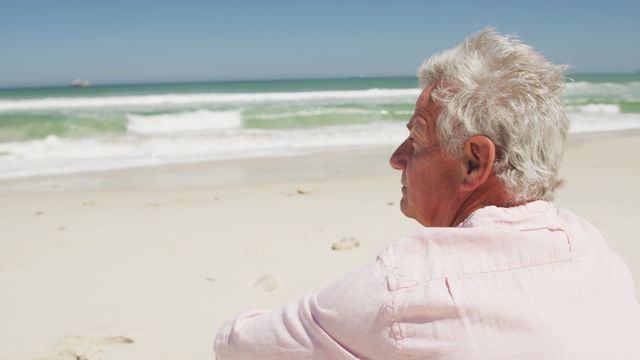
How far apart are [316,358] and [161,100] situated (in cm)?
2655

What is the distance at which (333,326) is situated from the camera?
1.10 metres

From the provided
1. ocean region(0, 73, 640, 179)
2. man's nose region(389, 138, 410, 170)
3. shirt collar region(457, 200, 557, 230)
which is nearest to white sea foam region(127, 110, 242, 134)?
ocean region(0, 73, 640, 179)

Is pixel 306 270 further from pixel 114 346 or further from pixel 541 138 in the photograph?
pixel 541 138

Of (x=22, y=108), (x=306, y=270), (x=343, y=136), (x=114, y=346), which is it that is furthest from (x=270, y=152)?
(x=22, y=108)

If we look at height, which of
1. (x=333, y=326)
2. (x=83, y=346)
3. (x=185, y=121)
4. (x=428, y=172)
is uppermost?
(x=428, y=172)

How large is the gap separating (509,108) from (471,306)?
40 cm

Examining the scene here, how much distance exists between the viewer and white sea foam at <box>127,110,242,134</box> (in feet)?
59.6

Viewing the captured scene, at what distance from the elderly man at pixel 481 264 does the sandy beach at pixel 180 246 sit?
2.05m

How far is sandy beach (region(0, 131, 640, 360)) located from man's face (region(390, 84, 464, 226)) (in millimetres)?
1931

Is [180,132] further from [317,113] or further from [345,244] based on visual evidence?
[345,244]

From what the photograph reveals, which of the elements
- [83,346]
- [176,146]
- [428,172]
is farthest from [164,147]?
[428,172]

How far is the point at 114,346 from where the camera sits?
3098mm

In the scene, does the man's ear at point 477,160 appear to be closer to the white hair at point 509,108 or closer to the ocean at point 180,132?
the white hair at point 509,108

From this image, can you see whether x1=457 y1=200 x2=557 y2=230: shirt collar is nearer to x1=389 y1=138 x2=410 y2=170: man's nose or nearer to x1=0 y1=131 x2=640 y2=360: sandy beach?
x1=389 y1=138 x2=410 y2=170: man's nose
